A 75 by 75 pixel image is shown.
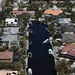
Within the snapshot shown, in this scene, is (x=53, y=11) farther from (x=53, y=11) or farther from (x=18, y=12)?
(x=18, y=12)

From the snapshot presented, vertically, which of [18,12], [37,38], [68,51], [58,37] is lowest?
[37,38]

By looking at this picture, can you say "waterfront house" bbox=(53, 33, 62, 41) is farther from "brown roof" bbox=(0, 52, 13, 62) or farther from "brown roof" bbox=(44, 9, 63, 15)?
"brown roof" bbox=(44, 9, 63, 15)

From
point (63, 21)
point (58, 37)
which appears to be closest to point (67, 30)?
point (58, 37)

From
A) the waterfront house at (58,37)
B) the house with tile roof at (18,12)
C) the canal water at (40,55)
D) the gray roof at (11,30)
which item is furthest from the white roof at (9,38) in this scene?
the house with tile roof at (18,12)

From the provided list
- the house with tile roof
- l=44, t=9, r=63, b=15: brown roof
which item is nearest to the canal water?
l=44, t=9, r=63, b=15: brown roof

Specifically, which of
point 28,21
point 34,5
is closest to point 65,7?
point 34,5

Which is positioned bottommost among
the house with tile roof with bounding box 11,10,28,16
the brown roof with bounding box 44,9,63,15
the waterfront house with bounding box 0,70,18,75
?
the waterfront house with bounding box 0,70,18,75

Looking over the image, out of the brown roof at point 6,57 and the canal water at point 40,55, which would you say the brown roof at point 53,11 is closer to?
the canal water at point 40,55

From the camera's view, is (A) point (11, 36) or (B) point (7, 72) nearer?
(B) point (7, 72)
